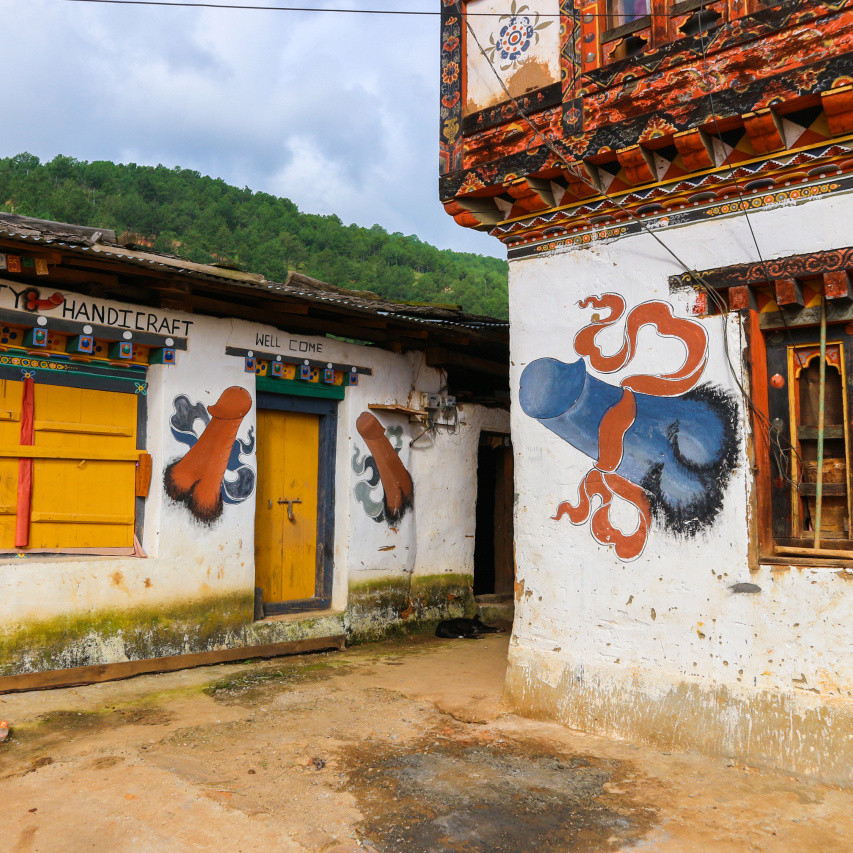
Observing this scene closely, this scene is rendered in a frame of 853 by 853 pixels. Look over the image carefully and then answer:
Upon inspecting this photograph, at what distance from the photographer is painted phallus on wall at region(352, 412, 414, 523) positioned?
7578mm

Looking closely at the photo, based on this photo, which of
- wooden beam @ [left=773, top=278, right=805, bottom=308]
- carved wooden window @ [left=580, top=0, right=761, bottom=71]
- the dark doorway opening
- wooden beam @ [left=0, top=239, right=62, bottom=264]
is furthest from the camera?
the dark doorway opening

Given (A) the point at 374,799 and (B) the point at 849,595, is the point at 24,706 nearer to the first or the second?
(A) the point at 374,799

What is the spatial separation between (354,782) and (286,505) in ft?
11.9

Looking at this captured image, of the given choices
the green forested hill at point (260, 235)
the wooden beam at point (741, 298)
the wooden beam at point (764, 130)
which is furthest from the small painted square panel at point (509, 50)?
the green forested hill at point (260, 235)

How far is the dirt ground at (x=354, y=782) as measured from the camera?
3.34m

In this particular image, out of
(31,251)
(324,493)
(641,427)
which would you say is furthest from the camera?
(324,493)

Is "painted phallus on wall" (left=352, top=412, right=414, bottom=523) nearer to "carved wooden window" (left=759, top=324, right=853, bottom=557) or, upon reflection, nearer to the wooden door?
the wooden door

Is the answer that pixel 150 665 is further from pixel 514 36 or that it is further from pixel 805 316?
pixel 514 36

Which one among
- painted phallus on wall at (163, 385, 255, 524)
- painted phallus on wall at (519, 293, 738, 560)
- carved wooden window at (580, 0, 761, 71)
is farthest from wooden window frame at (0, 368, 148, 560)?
carved wooden window at (580, 0, 761, 71)

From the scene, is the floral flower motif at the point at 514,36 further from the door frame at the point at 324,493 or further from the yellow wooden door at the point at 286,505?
the yellow wooden door at the point at 286,505

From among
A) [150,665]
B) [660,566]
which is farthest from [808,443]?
[150,665]

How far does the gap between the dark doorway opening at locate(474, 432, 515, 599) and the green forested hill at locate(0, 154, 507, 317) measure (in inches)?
393

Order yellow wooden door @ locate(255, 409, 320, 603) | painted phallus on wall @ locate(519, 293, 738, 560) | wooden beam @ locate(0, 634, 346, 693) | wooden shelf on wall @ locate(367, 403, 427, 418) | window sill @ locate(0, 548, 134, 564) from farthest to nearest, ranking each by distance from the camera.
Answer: wooden shelf on wall @ locate(367, 403, 427, 418) → yellow wooden door @ locate(255, 409, 320, 603) → window sill @ locate(0, 548, 134, 564) → wooden beam @ locate(0, 634, 346, 693) → painted phallus on wall @ locate(519, 293, 738, 560)

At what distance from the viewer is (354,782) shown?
3959 mm
